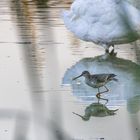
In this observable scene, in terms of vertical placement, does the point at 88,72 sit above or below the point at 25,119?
below

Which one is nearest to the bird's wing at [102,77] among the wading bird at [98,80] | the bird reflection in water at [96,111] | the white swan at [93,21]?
the wading bird at [98,80]

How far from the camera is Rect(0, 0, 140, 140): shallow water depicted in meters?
2.71

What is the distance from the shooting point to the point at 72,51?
407cm

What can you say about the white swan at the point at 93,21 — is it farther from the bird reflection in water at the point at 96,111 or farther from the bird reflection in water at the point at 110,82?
the bird reflection in water at the point at 96,111

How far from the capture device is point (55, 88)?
11.2 ft

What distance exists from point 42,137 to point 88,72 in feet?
2.95

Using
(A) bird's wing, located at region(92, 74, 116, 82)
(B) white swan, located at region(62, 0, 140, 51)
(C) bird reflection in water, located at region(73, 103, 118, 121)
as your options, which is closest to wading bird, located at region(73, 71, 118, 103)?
(A) bird's wing, located at region(92, 74, 116, 82)

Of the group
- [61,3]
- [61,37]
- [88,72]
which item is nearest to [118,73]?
[88,72]

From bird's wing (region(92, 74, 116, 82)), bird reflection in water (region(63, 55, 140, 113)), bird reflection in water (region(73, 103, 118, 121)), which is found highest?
bird's wing (region(92, 74, 116, 82))

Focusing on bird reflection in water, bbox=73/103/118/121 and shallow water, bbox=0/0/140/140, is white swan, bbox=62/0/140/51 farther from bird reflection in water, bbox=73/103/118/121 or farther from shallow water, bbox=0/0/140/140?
bird reflection in water, bbox=73/103/118/121

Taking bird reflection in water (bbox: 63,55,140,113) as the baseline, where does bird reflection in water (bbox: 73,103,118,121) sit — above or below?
above

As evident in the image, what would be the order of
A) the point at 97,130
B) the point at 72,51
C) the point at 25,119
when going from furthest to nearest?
1. the point at 72,51
2. the point at 97,130
3. the point at 25,119

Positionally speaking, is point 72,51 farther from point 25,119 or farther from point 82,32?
point 25,119

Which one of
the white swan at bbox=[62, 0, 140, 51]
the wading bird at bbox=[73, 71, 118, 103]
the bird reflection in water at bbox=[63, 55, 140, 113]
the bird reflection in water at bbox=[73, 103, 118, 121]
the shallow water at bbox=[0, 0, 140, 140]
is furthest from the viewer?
the white swan at bbox=[62, 0, 140, 51]
